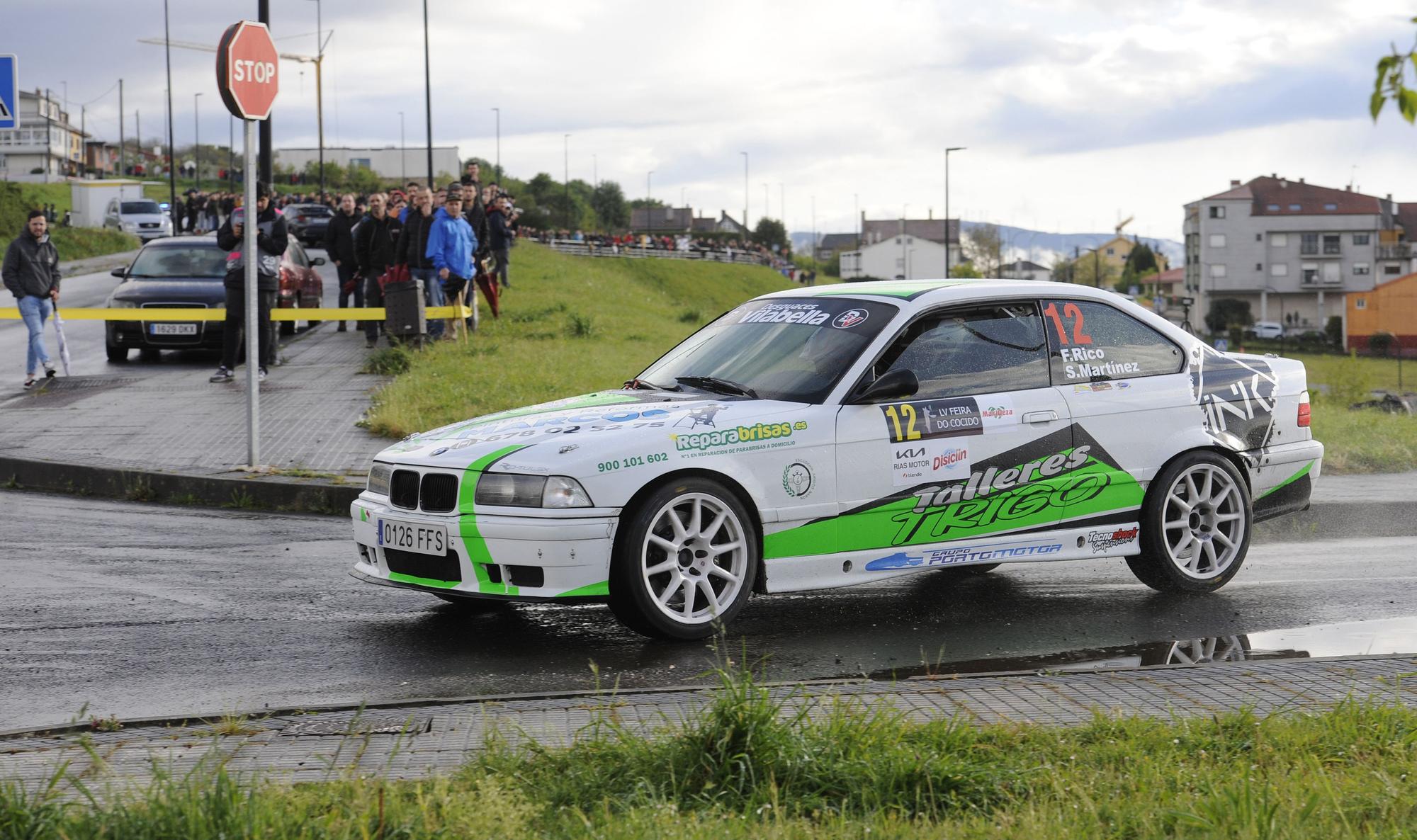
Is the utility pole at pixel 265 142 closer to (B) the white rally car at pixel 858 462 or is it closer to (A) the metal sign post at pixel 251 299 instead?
(A) the metal sign post at pixel 251 299

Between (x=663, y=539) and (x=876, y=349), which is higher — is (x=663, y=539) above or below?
below

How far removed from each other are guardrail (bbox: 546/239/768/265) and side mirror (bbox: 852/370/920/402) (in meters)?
68.7

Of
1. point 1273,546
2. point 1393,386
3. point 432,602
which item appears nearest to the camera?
point 432,602

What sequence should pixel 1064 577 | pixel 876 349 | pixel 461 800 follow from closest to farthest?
pixel 461 800 < pixel 876 349 < pixel 1064 577

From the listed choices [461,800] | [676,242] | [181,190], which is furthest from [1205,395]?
[181,190]

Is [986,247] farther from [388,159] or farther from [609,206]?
[388,159]

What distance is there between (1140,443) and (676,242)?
8750cm

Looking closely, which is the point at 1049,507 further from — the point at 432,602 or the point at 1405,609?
the point at 432,602

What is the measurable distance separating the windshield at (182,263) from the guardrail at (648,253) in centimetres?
5475

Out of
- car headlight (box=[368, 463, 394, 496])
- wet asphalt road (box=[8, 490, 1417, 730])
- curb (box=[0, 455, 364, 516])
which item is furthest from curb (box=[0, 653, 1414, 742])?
curb (box=[0, 455, 364, 516])

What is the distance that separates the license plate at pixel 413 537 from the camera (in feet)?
20.3

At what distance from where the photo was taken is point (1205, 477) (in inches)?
297

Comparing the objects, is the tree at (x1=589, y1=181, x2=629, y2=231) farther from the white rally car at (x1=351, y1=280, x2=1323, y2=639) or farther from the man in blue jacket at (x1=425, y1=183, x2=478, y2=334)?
the white rally car at (x1=351, y1=280, x2=1323, y2=639)

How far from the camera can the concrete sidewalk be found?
13.8 ft
